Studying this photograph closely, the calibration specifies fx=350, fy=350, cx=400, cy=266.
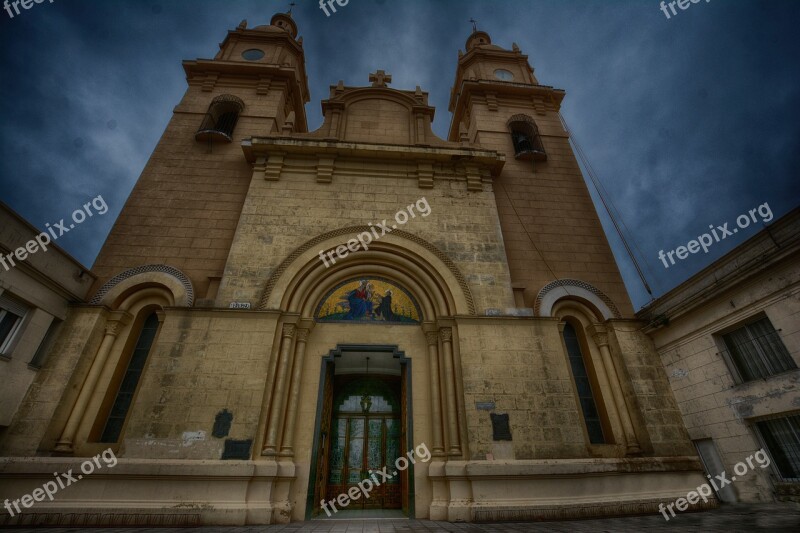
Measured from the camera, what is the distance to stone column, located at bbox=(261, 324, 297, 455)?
729cm

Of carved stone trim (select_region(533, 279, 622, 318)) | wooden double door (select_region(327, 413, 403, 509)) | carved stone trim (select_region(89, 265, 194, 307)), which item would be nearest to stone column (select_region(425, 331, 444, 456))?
wooden double door (select_region(327, 413, 403, 509))

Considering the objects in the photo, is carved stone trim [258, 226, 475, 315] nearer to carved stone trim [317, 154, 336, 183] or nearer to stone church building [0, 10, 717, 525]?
stone church building [0, 10, 717, 525]

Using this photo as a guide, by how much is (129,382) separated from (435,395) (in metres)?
7.21

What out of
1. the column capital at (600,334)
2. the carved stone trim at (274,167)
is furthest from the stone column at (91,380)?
the column capital at (600,334)

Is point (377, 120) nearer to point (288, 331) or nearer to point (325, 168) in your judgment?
point (325, 168)

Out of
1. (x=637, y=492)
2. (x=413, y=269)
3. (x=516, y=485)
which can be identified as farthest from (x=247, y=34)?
(x=637, y=492)

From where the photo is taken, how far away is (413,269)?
9.57m

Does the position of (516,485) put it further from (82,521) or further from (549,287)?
(82,521)

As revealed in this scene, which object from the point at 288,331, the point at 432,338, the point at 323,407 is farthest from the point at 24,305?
the point at 432,338

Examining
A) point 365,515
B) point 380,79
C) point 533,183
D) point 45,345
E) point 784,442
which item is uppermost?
point 380,79

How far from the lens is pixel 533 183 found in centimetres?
1204

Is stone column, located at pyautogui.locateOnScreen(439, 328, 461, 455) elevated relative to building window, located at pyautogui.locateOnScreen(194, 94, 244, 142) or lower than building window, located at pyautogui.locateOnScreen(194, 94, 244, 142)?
lower

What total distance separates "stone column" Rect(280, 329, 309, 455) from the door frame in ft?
1.72

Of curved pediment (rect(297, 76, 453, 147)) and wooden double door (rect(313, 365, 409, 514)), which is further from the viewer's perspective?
curved pediment (rect(297, 76, 453, 147))
